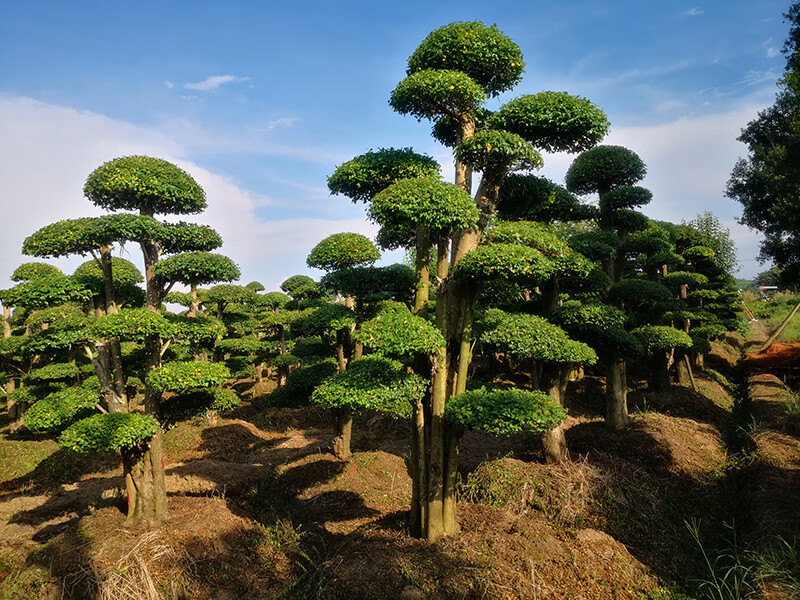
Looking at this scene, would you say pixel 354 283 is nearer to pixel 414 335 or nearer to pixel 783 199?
pixel 414 335

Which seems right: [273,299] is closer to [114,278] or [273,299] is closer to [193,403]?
[114,278]

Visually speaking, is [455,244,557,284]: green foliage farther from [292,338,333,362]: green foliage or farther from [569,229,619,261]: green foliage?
[292,338,333,362]: green foliage

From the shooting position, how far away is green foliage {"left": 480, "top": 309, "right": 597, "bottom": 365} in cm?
761

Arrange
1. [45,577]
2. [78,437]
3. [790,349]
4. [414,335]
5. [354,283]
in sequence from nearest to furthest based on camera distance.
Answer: [414,335] < [45,577] < [78,437] < [354,283] < [790,349]

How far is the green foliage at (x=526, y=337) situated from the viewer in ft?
25.0

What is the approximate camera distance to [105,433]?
7.79 m

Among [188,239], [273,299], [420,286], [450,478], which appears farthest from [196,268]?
[273,299]

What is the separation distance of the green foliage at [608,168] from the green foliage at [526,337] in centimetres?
870

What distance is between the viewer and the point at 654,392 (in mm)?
17094

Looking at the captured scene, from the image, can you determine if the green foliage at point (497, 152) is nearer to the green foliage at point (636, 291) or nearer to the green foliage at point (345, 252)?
the green foliage at point (345, 252)

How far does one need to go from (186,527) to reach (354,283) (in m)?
5.81

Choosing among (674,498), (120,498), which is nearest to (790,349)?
(674,498)

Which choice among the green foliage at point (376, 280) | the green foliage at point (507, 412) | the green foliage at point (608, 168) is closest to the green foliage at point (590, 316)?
the green foliage at point (376, 280)

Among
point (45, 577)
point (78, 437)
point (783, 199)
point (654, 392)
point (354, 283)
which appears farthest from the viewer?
point (654, 392)
